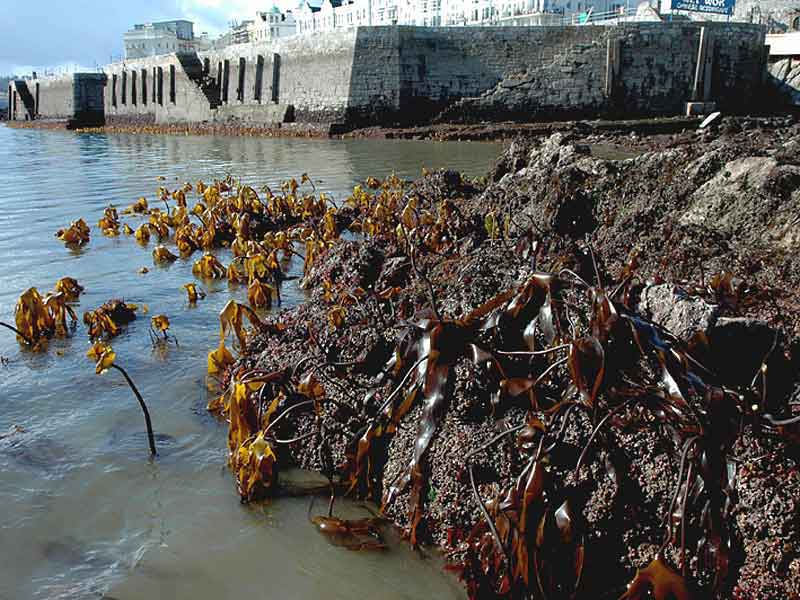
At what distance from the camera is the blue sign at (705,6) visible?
3519 centimetres

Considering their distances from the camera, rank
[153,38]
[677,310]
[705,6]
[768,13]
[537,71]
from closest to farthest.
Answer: [677,310]
[537,71]
[705,6]
[768,13]
[153,38]

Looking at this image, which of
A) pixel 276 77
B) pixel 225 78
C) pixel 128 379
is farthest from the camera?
pixel 225 78

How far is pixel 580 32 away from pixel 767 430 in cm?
2658

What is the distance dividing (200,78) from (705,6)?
87.2 feet

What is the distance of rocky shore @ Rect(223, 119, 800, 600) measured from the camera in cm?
204

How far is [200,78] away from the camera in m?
36.0

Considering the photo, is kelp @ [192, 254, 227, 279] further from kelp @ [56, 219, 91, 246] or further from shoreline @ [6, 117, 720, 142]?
shoreline @ [6, 117, 720, 142]

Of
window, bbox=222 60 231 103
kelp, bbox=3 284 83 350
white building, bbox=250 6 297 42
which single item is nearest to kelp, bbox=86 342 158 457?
kelp, bbox=3 284 83 350

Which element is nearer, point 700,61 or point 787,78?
point 700,61

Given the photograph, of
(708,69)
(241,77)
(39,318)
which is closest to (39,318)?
(39,318)

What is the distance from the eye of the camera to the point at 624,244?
4723mm

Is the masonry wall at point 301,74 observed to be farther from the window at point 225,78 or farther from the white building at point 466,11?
the white building at point 466,11

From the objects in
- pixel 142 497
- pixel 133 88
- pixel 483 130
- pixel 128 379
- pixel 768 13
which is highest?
pixel 768 13

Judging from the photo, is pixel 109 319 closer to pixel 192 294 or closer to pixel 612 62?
A: pixel 192 294
